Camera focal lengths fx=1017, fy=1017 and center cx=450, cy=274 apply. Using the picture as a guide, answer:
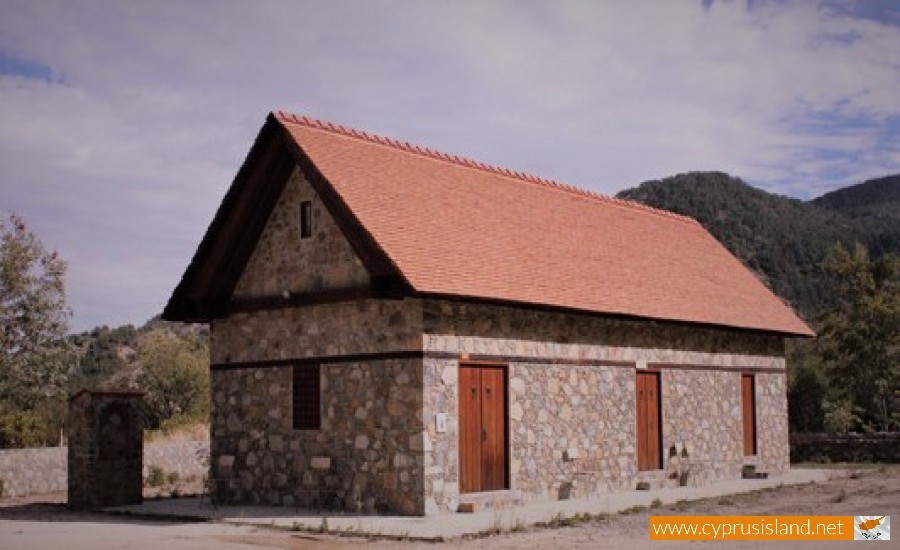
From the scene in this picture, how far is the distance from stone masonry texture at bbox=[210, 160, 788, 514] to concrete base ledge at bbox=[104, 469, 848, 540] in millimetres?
533

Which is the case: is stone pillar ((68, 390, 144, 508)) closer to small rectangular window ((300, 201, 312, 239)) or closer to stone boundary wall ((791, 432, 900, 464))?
small rectangular window ((300, 201, 312, 239))

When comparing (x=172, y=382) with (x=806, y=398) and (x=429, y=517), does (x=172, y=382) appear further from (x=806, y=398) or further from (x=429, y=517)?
(x=429, y=517)

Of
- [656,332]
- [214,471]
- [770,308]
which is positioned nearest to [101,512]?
[214,471]

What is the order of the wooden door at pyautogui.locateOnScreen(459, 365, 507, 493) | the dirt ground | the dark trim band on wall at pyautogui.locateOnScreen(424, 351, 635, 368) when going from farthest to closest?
the wooden door at pyautogui.locateOnScreen(459, 365, 507, 493)
the dark trim band on wall at pyautogui.locateOnScreen(424, 351, 635, 368)
the dirt ground

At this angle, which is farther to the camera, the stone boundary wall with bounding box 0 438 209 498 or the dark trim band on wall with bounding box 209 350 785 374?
the stone boundary wall with bounding box 0 438 209 498

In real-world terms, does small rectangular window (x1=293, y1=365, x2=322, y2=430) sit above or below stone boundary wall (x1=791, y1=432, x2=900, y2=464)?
above

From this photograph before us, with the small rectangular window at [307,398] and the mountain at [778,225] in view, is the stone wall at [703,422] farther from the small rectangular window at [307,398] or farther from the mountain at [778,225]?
the mountain at [778,225]

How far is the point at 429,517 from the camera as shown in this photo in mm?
15438

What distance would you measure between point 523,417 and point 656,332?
496 cm

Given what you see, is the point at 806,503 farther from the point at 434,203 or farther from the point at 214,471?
the point at 214,471

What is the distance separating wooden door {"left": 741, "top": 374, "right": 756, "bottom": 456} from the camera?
24.6m

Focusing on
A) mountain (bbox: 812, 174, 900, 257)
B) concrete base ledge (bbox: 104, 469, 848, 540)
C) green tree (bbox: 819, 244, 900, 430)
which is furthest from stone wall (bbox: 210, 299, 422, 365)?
mountain (bbox: 812, 174, 900, 257)

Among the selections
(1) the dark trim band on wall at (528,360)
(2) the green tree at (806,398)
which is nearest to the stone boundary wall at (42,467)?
(1) the dark trim band on wall at (528,360)

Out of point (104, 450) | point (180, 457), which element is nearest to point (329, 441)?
point (104, 450)
